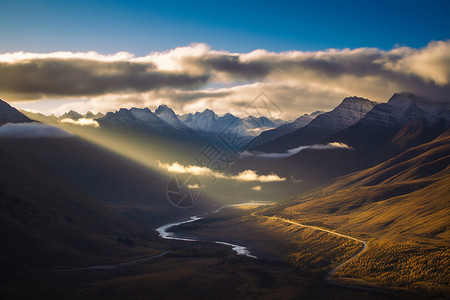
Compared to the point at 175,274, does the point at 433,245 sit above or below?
above

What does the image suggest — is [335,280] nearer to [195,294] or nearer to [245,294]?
[245,294]

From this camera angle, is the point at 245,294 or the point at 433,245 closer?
the point at 245,294

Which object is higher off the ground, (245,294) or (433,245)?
(433,245)

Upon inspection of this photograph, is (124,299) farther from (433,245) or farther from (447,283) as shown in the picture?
(433,245)

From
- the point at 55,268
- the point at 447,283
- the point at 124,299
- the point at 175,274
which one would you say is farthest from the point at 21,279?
the point at 447,283

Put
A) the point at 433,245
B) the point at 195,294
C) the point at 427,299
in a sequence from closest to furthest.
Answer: the point at 427,299 → the point at 195,294 → the point at 433,245

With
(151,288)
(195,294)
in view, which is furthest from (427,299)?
(151,288)

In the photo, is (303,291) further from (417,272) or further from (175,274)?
(175,274)

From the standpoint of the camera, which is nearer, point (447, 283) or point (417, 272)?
point (447, 283)

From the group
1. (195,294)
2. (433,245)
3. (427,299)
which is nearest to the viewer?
(427,299)
